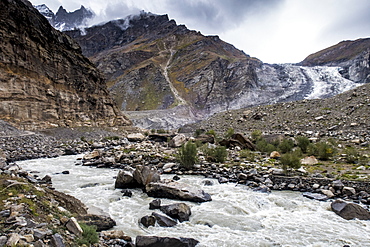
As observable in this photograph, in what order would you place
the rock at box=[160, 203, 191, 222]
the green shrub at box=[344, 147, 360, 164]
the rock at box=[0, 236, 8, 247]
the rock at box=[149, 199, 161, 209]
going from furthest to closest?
the green shrub at box=[344, 147, 360, 164] → the rock at box=[149, 199, 161, 209] → the rock at box=[160, 203, 191, 222] → the rock at box=[0, 236, 8, 247]

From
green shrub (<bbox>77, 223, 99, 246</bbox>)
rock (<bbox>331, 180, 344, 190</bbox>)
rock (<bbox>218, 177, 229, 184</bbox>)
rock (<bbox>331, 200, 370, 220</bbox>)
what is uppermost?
green shrub (<bbox>77, 223, 99, 246</bbox>)

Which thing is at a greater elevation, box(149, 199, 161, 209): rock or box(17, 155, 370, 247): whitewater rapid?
box(149, 199, 161, 209): rock

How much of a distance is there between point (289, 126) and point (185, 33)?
165794 mm

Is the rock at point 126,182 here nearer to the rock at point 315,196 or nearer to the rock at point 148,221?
the rock at point 148,221

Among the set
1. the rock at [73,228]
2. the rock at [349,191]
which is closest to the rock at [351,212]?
the rock at [349,191]

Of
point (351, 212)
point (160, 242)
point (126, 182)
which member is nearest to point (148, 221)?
point (160, 242)

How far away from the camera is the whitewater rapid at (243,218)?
695cm

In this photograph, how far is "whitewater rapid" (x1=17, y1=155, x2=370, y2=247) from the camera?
695cm

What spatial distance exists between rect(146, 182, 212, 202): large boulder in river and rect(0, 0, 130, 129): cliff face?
33.7 metres

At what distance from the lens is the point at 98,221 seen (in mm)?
6887

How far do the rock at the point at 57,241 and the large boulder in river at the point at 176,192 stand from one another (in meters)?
6.01

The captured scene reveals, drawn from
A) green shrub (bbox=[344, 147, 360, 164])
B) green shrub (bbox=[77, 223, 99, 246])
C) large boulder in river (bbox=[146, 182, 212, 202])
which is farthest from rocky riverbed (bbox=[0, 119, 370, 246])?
green shrub (bbox=[344, 147, 360, 164])

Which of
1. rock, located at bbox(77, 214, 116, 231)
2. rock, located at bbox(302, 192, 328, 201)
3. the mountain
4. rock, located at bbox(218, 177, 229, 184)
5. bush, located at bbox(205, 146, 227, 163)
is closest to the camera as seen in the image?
rock, located at bbox(77, 214, 116, 231)

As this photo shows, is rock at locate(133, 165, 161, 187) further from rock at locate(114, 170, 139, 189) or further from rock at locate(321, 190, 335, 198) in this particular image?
rock at locate(321, 190, 335, 198)
